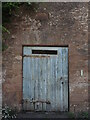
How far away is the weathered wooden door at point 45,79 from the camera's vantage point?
8188 millimetres

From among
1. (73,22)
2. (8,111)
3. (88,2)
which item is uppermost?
(88,2)

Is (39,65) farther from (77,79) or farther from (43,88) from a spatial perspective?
(77,79)

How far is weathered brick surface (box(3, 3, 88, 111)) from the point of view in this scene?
8.12m

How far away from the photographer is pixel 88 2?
8.30 m

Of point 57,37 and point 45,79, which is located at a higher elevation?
point 57,37

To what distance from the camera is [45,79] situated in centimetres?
823

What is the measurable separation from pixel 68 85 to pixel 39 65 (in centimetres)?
108

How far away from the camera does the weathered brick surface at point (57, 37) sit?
26.6 feet

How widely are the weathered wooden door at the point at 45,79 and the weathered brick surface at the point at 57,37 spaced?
0.20 meters

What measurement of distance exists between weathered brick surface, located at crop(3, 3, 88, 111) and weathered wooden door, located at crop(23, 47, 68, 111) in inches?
7.7

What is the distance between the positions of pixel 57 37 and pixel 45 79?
1339 millimetres

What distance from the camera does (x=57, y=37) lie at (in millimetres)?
8164

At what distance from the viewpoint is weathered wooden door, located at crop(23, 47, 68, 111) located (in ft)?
26.9

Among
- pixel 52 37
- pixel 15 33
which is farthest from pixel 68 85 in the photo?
pixel 15 33
